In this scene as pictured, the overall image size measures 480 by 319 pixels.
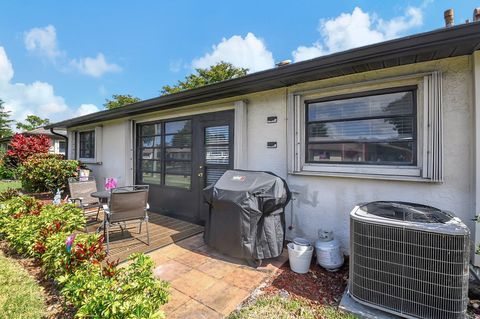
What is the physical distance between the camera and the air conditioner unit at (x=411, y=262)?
1682 mm

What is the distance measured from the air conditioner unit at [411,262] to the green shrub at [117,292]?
1.76 m

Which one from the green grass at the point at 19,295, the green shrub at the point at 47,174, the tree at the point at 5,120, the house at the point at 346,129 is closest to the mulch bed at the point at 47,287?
the green grass at the point at 19,295

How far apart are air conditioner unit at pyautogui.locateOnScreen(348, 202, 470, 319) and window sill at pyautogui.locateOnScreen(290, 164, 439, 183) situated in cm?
63

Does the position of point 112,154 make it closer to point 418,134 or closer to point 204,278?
point 204,278

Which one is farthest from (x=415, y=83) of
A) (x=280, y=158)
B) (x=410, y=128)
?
(x=280, y=158)

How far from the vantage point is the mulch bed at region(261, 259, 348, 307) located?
221 cm

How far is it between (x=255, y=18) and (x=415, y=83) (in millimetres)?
4847

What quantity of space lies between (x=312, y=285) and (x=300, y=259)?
30cm

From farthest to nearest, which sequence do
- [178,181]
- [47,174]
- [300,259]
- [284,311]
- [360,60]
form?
[47,174], [178,181], [300,259], [360,60], [284,311]

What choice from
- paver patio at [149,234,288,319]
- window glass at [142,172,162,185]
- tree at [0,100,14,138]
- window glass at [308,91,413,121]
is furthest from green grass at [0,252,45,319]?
tree at [0,100,14,138]

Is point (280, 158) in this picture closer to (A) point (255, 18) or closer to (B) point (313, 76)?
(B) point (313, 76)

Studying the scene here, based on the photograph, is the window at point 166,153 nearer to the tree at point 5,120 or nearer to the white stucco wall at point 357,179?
the white stucco wall at point 357,179

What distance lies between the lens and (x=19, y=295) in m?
2.16

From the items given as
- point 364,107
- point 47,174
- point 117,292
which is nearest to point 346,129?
point 364,107
